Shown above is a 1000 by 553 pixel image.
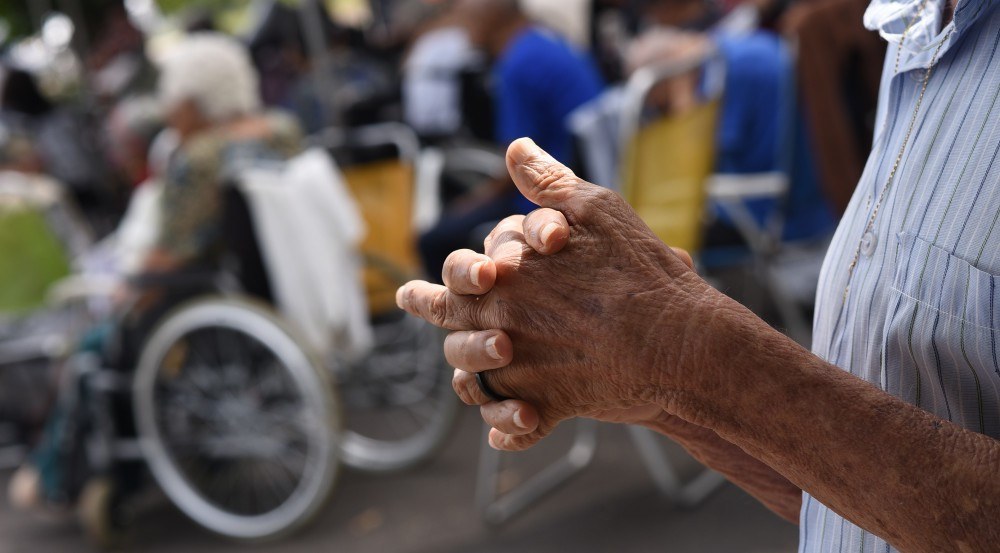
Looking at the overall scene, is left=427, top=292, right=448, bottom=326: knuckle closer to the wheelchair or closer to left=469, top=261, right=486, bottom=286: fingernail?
left=469, top=261, right=486, bottom=286: fingernail

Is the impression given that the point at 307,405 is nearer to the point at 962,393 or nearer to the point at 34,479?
the point at 34,479

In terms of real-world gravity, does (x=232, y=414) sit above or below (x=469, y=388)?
below

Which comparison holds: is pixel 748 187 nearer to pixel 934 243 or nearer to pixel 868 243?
pixel 868 243

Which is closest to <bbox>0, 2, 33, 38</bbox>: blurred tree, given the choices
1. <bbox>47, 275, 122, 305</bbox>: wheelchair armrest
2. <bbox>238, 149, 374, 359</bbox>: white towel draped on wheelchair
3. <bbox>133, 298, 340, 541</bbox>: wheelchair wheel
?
<bbox>47, 275, 122, 305</bbox>: wheelchair armrest

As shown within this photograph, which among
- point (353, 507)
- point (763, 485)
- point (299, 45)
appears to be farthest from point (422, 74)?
point (763, 485)

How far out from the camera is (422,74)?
6289mm

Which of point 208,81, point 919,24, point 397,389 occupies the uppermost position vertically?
point 919,24

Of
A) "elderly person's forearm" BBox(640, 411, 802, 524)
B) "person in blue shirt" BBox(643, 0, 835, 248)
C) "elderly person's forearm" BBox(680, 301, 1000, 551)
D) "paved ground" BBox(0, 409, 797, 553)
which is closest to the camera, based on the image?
"elderly person's forearm" BBox(680, 301, 1000, 551)

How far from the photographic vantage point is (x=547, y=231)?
90cm

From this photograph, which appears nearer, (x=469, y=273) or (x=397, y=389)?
(x=469, y=273)

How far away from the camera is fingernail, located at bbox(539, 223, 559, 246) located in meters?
0.90

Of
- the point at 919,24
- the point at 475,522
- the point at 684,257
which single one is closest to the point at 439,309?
the point at 684,257

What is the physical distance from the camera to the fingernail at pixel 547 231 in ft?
2.94

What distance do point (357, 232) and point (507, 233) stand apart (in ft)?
9.52
